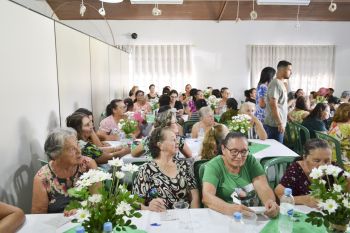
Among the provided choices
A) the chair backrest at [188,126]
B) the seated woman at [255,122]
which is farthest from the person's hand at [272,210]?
the chair backrest at [188,126]

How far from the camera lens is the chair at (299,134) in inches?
167

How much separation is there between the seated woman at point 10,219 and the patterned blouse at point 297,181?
5.92 feet

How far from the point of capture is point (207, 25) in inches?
364

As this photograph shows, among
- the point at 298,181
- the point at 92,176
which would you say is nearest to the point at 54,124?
the point at 92,176

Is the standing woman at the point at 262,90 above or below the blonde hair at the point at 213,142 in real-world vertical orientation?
above

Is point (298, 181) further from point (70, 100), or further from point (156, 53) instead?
point (156, 53)

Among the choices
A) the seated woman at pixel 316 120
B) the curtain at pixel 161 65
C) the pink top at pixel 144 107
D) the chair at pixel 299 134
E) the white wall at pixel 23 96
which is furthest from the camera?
the curtain at pixel 161 65

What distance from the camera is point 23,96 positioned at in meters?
2.64

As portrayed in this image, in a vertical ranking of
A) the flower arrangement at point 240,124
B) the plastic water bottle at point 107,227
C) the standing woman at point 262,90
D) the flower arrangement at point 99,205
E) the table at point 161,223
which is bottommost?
the table at point 161,223

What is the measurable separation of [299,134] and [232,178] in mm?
2762

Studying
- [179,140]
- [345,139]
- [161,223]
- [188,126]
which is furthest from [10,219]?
[188,126]

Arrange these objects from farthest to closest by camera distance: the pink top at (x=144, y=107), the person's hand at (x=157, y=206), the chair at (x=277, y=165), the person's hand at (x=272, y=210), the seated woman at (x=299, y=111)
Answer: the pink top at (x=144, y=107) < the seated woman at (x=299, y=111) < the chair at (x=277, y=165) < the person's hand at (x=157, y=206) < the person's hand at (x=272, y=210)

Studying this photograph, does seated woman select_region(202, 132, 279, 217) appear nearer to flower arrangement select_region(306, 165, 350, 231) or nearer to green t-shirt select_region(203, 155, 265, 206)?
green t-shirt select_region(203, 155, 265, 206)

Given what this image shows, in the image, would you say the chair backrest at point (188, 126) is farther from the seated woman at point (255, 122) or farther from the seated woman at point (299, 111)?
the seated woman at point (299, 111)
